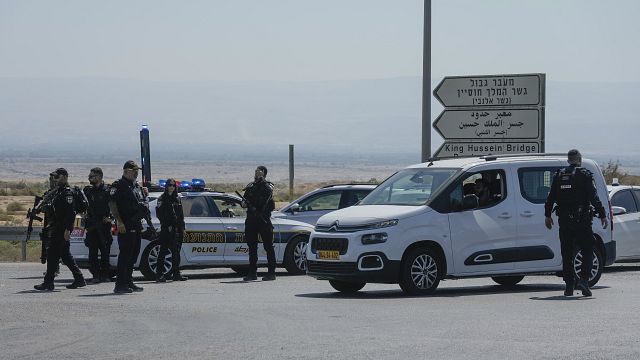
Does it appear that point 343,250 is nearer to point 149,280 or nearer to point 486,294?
point 486,294

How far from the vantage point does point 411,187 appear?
17188mm

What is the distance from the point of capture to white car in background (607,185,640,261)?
21578 millimetres

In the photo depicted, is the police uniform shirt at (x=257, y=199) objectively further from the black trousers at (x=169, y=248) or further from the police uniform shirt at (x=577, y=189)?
the police uniform shirt at (x=577, y=189)

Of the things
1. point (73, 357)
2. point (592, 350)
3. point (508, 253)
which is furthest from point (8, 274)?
point (592, 350)

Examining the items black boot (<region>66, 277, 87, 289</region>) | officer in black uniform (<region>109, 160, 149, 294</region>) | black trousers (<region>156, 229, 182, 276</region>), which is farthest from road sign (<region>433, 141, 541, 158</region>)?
black boot (<region>66, 277, 87, 289</region>)

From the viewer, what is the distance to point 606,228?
1784 cm

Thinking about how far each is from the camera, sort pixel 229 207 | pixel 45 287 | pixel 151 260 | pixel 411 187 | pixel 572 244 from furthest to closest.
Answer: pixel 229 207 < pixel 151 260 < pixel 45 287 < pixel 411 187 < pixel 572 244

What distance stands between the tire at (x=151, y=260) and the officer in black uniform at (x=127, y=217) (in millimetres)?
2374

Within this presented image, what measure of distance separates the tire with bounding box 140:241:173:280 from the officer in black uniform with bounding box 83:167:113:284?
660 millimetres

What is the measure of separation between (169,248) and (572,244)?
672cm

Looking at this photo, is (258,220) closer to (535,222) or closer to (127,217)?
(127,217)

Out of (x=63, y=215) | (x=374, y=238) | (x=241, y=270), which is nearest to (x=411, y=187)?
(x=374, y=238)

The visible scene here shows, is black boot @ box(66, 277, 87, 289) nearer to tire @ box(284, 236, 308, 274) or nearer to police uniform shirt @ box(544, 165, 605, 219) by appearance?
tire @ box(284, 236, 308, 274)

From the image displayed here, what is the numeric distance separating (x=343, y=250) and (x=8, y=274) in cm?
770
